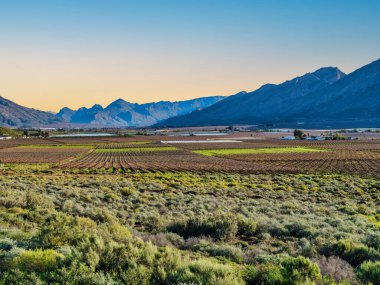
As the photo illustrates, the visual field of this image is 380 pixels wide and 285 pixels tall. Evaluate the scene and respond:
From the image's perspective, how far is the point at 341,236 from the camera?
11789 millimetres

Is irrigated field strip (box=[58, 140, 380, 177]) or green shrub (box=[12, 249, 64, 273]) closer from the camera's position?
green shrub (box=[12, 249, 64, 273])

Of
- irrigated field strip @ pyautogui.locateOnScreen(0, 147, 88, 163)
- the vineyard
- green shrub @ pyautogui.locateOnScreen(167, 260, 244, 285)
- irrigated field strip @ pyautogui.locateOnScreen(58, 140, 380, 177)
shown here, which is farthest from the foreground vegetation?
irrigated field strip @ pyautogui.locateOnScreen(0, 147, 88, 163)

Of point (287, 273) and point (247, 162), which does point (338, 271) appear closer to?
point (287, 273)

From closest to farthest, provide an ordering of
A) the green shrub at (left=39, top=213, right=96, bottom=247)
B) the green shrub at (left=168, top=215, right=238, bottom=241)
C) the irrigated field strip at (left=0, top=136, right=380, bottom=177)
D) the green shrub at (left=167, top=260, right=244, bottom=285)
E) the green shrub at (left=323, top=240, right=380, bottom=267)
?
the green shrub at (left=167, top=260, right=244, bottom=285) → the green shrub at (left=39, top=213, right=96, bottom=247) → the green shrub at (left=323, top=240, right=380, bottom=267) → the green shrub at (left=168, top=215, right=238, bottom=241) → the irrigated field strip at (left=0, top=136, right=380, bottom=177)

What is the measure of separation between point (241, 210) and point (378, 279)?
11.1 meters

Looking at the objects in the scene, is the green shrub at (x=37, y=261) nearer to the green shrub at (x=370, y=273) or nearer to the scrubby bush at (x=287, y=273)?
the scrubby bush at (x=287, y=273)

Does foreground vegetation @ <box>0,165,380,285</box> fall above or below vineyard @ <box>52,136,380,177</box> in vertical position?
above

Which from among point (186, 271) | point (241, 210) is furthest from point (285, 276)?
point (241, 210)

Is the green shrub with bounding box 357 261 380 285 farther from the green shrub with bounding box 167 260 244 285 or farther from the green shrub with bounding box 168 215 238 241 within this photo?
the green shrub with bounding box 168 215 238 241

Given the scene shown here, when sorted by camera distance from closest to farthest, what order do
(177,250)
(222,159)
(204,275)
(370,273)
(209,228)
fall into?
(204,275)
(370,273)
(177,250)
(209,228)
(222,159)

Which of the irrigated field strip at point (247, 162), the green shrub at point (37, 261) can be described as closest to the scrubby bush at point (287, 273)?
the green shrub at point (37, 261)

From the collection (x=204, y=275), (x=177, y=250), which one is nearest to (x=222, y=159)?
(x=177, y=250)

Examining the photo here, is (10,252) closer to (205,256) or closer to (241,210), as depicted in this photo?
(205,256)

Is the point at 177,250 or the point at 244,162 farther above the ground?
the point at 177,250
